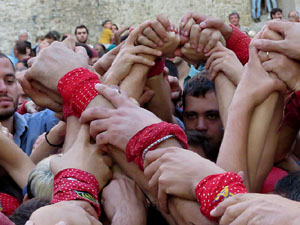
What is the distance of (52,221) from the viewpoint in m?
1.44

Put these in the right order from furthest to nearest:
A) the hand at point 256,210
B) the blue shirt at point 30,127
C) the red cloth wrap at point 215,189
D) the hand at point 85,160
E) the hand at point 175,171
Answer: the blue shirt at point 30,127, the hand at point 85,160, the hand at point 175,171, the red cloth wrap at point 215,189, the hand at point 256,210

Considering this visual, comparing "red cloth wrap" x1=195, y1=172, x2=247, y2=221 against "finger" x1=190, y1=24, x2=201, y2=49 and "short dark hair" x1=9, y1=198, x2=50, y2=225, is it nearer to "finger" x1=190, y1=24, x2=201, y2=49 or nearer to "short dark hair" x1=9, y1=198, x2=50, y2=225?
"short dark hair" x1=9, y1=198, x2=50, y2=225

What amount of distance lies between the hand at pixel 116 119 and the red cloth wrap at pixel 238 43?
0.67m

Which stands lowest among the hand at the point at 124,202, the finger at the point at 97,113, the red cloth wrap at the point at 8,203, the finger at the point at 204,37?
the red cloth wrap at the point at 8,203

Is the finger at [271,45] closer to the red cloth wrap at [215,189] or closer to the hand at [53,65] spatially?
the red cloth wrap at [215,189]

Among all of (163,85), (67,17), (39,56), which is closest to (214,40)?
(163,85)

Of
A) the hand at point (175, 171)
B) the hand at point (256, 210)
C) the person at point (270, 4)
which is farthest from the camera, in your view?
the person at point (270, 4)

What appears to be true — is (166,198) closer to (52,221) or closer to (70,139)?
(52,221)

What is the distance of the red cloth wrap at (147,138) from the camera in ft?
5.33

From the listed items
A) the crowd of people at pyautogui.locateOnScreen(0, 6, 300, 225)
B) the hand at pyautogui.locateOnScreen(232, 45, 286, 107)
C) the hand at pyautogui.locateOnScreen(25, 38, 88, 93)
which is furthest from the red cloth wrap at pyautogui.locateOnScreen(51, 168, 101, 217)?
the hand at pyautogui.locateOnScreen(232, 45, 286, 107)

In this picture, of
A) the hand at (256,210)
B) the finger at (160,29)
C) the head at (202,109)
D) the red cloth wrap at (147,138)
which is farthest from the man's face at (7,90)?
the hand at (256,210)

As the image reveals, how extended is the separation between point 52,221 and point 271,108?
75 cm

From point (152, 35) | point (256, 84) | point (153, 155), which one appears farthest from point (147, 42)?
point (153, 155)

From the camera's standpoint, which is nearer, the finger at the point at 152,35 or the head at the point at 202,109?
the finger at the point at 152,35
